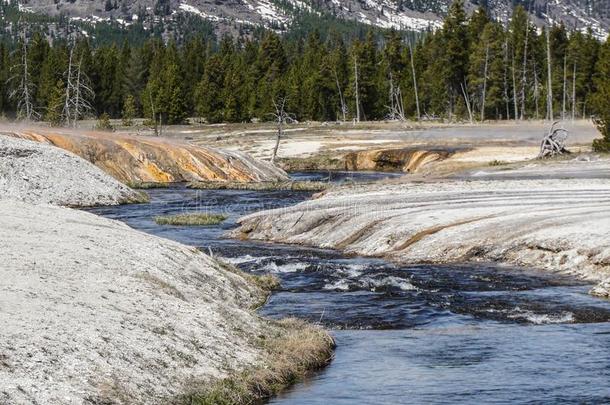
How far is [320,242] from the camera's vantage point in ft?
113

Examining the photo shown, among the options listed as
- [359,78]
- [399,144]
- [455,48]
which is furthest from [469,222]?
[359,78]

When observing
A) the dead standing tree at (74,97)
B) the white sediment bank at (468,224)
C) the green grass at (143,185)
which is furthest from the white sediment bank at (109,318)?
the dead standing tree at (74,97)

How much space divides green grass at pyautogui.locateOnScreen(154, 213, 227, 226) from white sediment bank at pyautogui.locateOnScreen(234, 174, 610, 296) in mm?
3230

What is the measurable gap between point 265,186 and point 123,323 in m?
43.7

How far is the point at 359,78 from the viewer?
13300cm

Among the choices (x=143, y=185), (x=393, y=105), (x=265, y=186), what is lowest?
(x=265, y=186)

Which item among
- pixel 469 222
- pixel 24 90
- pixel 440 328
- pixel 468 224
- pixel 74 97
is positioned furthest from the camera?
pixel 74 97

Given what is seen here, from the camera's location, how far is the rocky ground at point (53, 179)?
1884 inches

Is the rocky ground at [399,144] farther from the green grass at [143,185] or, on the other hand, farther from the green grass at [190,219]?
the green grass at [190,219]

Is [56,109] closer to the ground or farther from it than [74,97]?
closer to the ground

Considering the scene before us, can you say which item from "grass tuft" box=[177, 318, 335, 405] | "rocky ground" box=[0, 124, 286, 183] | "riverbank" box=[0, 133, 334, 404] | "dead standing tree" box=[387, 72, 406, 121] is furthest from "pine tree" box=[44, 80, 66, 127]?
"grass tuft" box=[177, 318, 335, 405]

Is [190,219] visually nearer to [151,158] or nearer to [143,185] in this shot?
[143,185]

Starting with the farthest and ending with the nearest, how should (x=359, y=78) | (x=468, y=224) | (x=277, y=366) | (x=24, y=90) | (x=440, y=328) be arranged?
(x=359, y=78) → (x=24, y=90) → (x=468, y=224) → (x=440, y=328) → (x=277, y=366)

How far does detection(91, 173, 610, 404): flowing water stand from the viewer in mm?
15188
